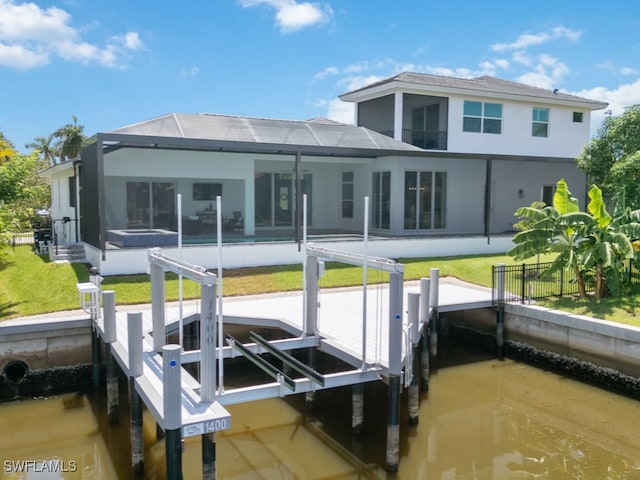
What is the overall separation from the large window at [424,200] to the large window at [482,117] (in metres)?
2.73

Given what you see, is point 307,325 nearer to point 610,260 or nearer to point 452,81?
point 610,260

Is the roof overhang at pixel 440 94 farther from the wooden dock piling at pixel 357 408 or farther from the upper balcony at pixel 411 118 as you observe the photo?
the wooden dock piling at pixel 357 408

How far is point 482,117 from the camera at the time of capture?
24.4m

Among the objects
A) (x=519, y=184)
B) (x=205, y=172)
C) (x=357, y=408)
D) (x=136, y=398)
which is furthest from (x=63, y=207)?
(x=519, y=184)

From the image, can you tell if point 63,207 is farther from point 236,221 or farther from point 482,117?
point 482,117

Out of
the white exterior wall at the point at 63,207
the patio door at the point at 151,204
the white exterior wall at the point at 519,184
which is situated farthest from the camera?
the white exterior wall at the point at 519,184

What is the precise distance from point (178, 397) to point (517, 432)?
244 inches

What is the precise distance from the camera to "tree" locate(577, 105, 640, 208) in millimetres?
16234

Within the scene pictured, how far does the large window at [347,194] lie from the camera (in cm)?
2473

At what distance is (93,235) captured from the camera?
16.9 meters

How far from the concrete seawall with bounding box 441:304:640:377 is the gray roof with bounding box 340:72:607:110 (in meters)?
12.0

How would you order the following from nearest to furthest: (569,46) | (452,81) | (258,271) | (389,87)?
(258,271), (389,87), (452,81), (569,46)

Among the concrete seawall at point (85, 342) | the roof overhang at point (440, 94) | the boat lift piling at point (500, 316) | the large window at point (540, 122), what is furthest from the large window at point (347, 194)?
the concrete seawall at point (85, 342)

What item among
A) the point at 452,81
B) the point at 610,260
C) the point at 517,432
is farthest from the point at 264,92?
the point at 517,432
